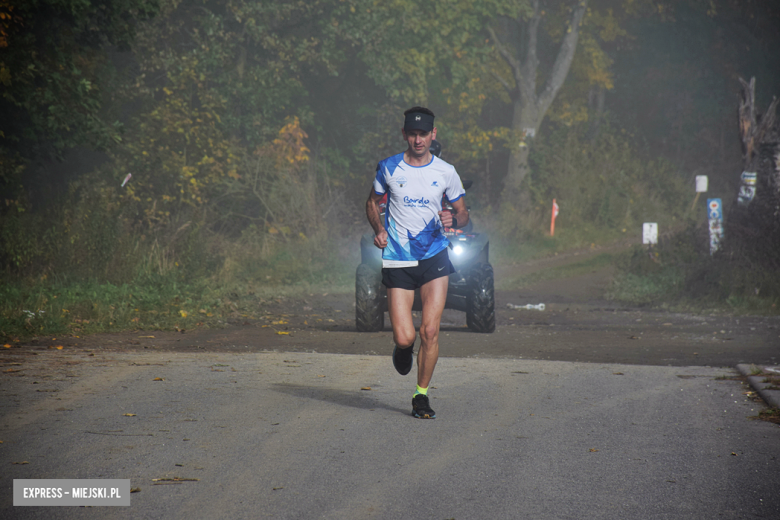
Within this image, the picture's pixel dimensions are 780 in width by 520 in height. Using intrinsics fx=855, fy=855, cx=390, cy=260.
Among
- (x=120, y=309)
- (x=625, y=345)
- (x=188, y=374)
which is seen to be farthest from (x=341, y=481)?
(x=120, y=309)

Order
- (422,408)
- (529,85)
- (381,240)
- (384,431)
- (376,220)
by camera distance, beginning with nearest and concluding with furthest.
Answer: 1. (384,431)
2. (422,408)
3. (381,240)
4. (376,220)
5. (529,85)

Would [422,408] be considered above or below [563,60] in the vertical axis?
below

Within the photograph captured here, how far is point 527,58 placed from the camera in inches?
1390

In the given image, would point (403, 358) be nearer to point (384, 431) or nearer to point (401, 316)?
point (401, 316)

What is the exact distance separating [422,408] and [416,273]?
1047mm

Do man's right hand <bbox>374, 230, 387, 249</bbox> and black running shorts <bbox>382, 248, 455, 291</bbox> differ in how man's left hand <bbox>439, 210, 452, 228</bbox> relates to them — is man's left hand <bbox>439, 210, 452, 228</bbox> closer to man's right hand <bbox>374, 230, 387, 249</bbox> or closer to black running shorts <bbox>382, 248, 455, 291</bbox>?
black running shorts <bbox>382, 248, 455, 291</bbox>

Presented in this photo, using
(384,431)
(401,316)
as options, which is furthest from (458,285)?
(384,431)

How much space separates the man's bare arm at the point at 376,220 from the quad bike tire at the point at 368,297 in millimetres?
4757

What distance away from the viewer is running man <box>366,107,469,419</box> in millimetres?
6641

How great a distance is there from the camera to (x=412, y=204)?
21.8 ft

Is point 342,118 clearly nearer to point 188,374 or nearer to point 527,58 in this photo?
point 527,58

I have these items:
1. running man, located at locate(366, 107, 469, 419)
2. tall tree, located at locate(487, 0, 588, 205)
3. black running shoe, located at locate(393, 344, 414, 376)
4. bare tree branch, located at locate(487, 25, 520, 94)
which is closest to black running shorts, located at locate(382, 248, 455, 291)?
running man, located at locate(366, 107, 469, 419)

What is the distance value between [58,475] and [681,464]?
12.3 feet

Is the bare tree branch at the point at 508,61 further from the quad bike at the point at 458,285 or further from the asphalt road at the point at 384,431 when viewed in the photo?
the asphalt road at the point at 384,431
